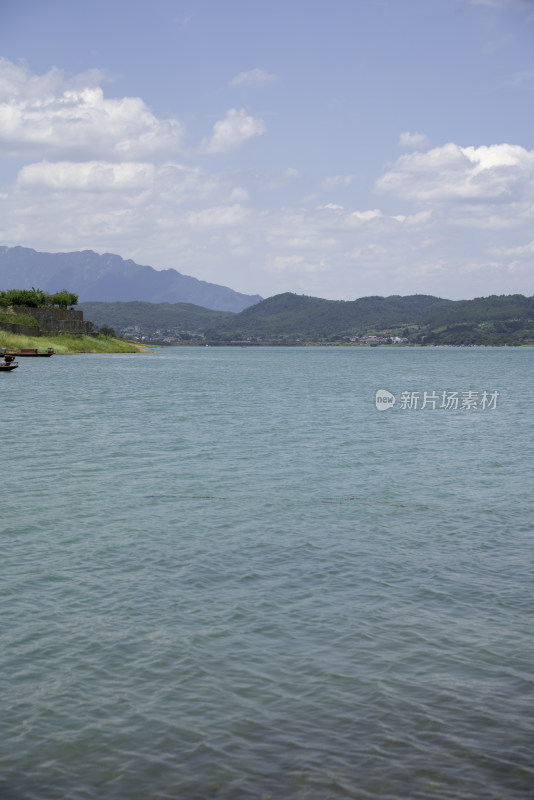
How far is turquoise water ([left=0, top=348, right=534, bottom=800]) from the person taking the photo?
29.0 feet

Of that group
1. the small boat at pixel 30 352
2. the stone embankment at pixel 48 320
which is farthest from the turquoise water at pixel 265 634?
the stone embankment at pixel 48 320

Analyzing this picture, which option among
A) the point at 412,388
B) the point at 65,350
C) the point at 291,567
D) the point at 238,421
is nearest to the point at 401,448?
the point at 238,421

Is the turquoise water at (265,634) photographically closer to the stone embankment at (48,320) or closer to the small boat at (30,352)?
the small boat at (30,352)

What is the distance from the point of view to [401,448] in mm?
37906

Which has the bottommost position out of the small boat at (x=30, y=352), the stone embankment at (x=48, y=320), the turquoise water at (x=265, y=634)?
the turquoise water at (x=265, y=634)

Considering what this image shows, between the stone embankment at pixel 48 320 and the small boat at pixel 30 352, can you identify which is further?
the stone embankment at pixel 48 320

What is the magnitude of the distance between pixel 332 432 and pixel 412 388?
57.5m

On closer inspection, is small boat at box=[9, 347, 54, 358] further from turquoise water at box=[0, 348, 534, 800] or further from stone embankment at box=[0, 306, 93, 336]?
turquoise water at box=[0, 348, 534, 800]

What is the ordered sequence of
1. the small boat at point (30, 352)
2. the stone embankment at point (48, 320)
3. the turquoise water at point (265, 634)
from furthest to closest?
the stone embankment at point (48, 320) → the small boat at point (30, 352) → the turquoise water at point (265, 634)

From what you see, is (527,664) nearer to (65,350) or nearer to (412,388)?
(412,388)

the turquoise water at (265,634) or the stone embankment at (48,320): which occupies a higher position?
the stone embankment at (48,320)

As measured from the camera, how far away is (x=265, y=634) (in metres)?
12.8

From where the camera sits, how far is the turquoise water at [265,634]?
29.0 ft

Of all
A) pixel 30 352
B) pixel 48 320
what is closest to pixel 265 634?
pixel 30 352
